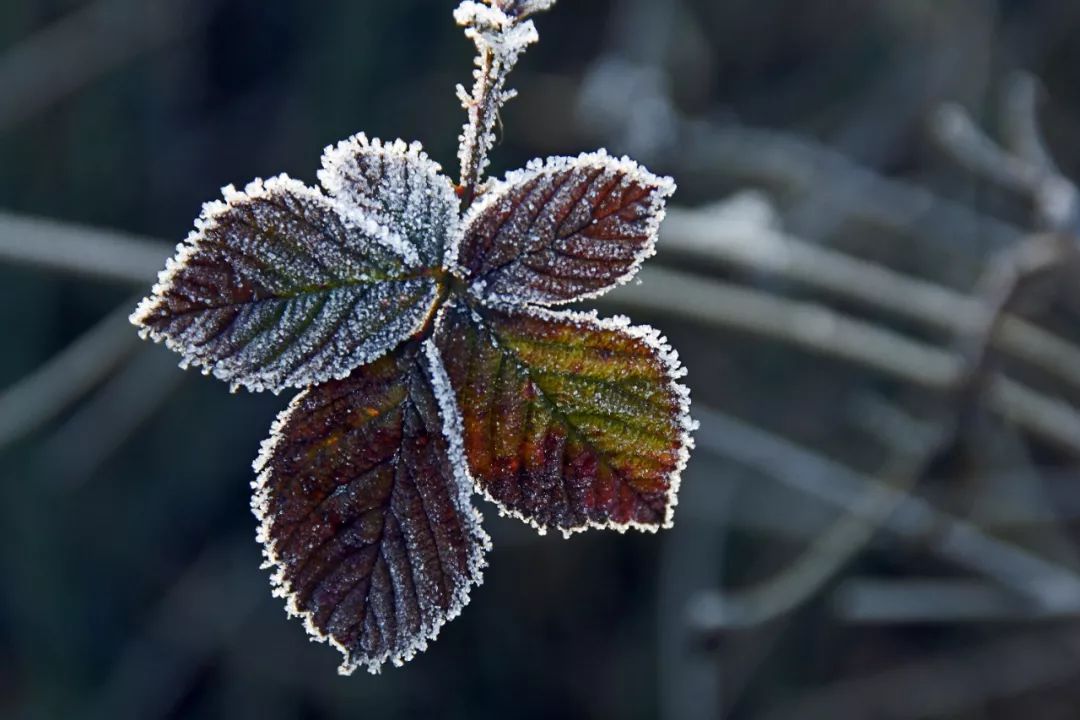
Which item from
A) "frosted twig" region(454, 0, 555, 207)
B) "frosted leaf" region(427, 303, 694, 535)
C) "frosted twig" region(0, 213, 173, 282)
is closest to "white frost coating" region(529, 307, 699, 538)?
"frosted leaf" region(427, 303, 694, 535)

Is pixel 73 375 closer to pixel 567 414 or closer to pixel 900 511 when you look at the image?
pixel 567 414

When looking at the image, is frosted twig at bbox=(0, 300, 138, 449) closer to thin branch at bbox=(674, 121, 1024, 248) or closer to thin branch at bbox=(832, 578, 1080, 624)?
thin branch at bbox=(674, 121, 1024, 248)

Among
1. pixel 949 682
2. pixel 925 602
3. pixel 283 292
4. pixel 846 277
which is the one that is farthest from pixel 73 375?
pixel 949 682

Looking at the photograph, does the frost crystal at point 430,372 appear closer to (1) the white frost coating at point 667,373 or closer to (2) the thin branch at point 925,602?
(1) the white frost coating at point 667,373

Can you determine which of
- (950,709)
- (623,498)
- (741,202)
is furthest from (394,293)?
(950,709)

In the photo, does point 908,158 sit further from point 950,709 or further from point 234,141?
point 234,141
